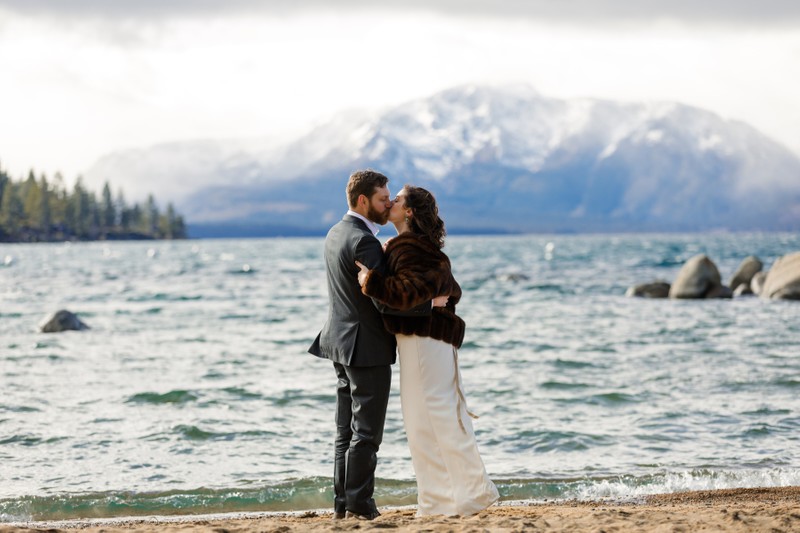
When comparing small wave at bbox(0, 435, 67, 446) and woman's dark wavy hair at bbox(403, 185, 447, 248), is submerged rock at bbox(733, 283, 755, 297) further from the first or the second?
woman's dark wavy hair at bbox(403, 185, 447, 248)

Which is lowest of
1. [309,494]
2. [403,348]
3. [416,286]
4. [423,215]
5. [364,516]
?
[309,494]

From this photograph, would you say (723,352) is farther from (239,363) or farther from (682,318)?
(239,363)

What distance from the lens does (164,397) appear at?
1469 centimetres

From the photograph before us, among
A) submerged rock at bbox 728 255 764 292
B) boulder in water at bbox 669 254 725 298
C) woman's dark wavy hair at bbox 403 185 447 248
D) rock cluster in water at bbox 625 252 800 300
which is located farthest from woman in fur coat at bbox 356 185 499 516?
submerged rock at bbox 728 255 764 292

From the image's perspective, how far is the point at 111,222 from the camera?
18762 centimetres

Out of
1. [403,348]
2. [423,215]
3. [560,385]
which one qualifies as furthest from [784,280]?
[423,215]

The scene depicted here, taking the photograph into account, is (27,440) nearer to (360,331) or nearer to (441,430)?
(360,331)

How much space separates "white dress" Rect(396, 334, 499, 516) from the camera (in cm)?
735

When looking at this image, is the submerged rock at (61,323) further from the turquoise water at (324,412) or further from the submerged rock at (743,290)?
the submerged rock at (743,290)

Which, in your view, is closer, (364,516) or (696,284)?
(364,516)

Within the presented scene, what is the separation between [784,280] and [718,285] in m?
2.56

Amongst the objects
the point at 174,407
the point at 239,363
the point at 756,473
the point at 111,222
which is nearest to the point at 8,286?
the point at 239,363

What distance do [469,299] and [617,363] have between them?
19457mm

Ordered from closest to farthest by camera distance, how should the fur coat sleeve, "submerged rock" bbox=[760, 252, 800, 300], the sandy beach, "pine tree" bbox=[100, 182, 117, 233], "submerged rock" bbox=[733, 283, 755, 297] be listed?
the sandy beach, the fur coat sleeve, "submerged rock" bbox=[760, 252, 800, 300], "submerged rock" bbox=[733, 283, 755, 297], "pine tree" bbox=[100, 182, 117, 233]
